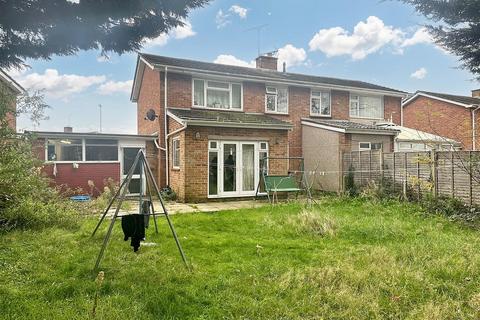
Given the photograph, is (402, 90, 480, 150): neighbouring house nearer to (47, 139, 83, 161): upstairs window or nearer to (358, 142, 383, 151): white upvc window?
(358, 142, 383, 151): white upvc window

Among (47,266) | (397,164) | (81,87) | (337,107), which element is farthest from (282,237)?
(337,107)

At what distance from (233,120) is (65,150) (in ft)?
22.2

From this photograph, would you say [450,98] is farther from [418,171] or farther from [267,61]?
[418,171]

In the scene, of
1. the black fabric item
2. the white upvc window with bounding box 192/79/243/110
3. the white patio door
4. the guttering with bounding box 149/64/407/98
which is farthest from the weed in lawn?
the guttering with bounding box 149/64/407/98

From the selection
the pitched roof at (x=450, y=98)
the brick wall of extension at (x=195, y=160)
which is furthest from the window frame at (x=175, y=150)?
the pitched roof at (x=450, y=98)

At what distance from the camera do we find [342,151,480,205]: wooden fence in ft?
29.8

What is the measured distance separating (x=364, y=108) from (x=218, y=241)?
15.3m

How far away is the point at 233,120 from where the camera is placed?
13336 millimetres

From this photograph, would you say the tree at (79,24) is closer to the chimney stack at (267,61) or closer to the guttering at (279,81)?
the guttering at (279,81)

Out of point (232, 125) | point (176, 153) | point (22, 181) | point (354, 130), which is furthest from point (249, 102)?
point (22, 181)

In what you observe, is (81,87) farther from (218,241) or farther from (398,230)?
(398,230)

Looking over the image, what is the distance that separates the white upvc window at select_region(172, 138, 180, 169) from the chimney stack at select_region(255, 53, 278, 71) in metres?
9.01

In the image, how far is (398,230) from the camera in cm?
718

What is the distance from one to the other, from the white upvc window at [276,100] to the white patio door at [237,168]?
3846mm
